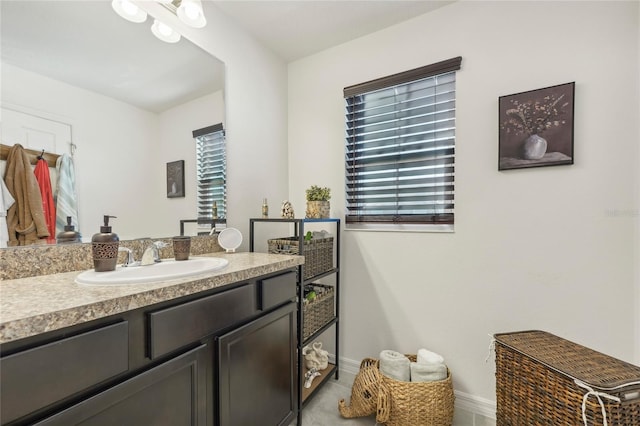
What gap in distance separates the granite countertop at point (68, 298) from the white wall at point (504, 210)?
4.02 ft

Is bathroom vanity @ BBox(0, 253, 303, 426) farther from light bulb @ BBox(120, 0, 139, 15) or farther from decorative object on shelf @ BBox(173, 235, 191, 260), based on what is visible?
light bulb @ BBox(120, 0, 139, 15)

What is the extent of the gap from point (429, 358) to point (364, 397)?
16.9 inches

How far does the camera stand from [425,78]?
1.79 m

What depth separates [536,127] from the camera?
1.46 meters

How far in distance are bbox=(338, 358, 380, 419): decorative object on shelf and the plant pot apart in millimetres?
985

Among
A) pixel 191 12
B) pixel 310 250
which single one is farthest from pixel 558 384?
pixel 191 12

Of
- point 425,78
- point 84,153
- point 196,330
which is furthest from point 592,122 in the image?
point 84,153

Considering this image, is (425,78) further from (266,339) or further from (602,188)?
(266,339)

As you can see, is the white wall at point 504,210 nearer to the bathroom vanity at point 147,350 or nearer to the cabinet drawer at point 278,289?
the cabinet drawer at point 278,289

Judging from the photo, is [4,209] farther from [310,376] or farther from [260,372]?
[310,376]

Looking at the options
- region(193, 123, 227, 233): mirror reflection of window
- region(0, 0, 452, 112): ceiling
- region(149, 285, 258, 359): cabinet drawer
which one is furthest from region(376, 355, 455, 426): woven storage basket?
region(0, 0, 452, 112): ceiling

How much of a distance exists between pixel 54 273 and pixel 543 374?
198 centimetres

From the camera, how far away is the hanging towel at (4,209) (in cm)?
99

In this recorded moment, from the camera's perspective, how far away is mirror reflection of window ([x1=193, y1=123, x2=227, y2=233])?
1665mm
